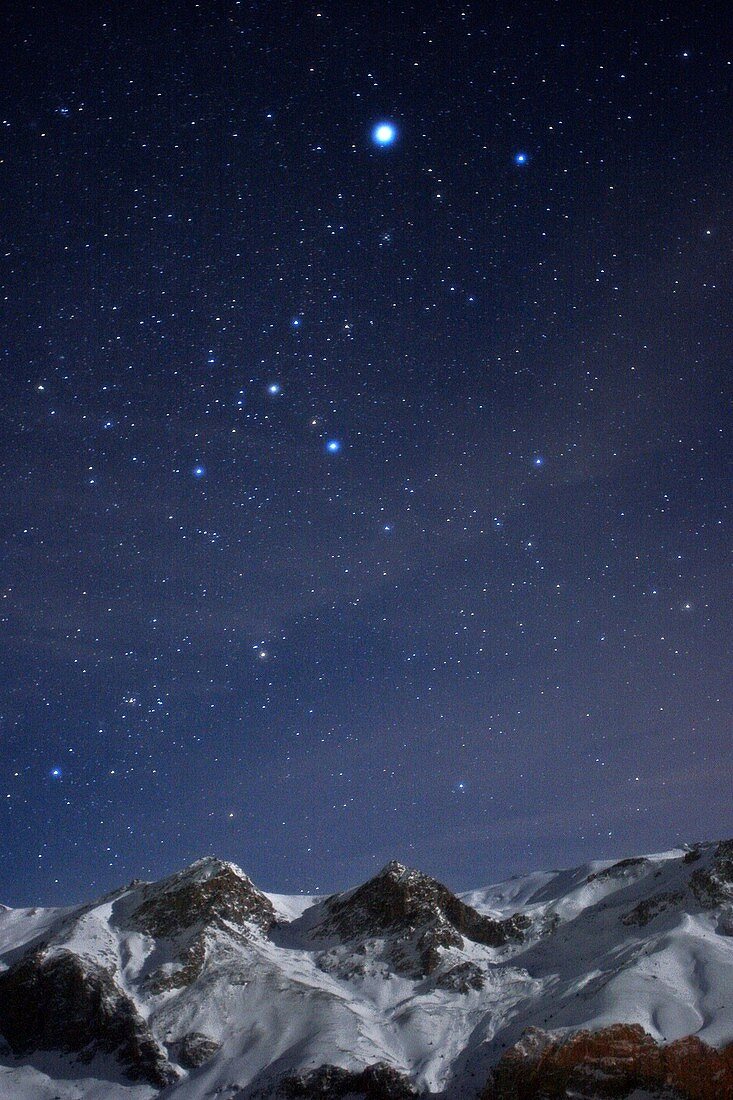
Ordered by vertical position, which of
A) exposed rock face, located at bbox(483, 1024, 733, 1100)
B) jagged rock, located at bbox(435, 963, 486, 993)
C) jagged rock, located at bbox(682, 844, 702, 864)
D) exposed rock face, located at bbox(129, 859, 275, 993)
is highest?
exposed rock face, located at bbox(129, 859, 275, 993)

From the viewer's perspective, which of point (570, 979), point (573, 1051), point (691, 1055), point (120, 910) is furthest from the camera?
point (120, 910)

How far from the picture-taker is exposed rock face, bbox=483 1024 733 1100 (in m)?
43.8

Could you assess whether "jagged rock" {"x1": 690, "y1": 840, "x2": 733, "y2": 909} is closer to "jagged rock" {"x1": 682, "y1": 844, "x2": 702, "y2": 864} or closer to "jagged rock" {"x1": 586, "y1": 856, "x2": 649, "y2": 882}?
"jagged rock" {"x1": 682, "y1": 844, "x2": 702, "y2": 864}

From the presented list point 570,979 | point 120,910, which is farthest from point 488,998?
point 120,910

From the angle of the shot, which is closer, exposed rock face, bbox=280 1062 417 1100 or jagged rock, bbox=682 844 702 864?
exposed rock face, bbox=280 1062 417 1100

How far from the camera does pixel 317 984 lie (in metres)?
80.5

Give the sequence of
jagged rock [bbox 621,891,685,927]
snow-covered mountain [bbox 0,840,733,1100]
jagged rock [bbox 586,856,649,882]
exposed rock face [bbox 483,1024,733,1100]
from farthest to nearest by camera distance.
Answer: jagged rock [bbox 586,856,649,882] → jagged rock [bbox 621,891,685,927] → snow-covered mountain [bbox 0,840,733,1100] → exposed rock face [bbox 483,1024,733,1100]

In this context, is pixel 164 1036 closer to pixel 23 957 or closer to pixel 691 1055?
pixel 23 957

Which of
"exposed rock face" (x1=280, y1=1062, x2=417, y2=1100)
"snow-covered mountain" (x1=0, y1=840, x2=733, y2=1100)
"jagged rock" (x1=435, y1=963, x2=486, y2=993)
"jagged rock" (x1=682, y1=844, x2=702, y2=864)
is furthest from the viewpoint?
"jagged rock" (x1=682, y1=844, x2=702, y2=864)

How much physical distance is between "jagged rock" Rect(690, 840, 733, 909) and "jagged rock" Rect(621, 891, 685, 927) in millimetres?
2593

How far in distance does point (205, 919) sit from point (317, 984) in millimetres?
24297

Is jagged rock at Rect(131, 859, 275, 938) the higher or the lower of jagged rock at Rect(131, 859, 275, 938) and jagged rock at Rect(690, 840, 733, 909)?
the higher

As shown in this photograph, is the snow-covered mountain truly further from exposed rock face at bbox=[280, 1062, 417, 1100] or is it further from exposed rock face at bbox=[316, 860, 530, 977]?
exposed rock face at bbox=[316, 860, 530, 977]

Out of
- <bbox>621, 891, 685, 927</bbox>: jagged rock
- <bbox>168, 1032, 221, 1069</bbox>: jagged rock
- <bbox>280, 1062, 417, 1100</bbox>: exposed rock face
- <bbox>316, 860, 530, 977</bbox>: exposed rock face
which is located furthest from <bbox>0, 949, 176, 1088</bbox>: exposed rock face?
<bbox>621, 891, 685, 927</bbox>: jagged rock
